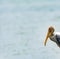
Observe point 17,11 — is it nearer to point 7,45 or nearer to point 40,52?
point 7,45

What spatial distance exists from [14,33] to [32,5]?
39.8ft

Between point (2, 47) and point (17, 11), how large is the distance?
15.9 m

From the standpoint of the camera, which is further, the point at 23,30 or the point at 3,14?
the point at 3,14

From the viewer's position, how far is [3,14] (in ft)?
142

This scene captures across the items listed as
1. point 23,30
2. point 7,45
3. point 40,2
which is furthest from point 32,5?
point 7,45

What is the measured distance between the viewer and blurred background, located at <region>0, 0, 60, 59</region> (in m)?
27.3

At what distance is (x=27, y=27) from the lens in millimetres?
37062

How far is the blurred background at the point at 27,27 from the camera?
1075 inches

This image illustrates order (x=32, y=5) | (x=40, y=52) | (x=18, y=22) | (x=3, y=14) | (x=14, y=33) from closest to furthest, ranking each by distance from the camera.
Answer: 1. (x=40, y=52)
2. (x=14, y=33)
3. (x=18, y=22)
4. (x=3, y=14)
5. (x=32, y=5)

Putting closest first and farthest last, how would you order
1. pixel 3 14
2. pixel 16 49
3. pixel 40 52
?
1. pixel 40 52
2. pixel 16 49
3. pixel 3 14

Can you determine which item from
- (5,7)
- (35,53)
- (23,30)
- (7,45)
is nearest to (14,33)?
(23,30)

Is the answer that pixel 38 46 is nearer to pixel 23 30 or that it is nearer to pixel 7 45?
pixel 7 45

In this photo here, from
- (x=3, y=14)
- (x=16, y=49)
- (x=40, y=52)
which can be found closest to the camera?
(x=40, y=52)

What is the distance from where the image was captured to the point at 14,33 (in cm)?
3491
